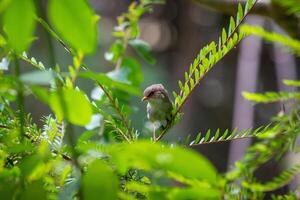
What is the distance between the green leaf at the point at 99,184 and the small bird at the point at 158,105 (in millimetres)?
261

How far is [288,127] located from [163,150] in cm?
11

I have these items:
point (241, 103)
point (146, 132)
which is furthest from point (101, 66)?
point (146, 132)

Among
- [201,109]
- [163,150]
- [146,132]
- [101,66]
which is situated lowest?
[201,109]

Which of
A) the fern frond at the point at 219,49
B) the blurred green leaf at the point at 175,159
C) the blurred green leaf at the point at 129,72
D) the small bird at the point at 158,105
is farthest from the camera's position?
the blurred green leaf at the point at 129,72

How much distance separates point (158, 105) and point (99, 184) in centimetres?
51

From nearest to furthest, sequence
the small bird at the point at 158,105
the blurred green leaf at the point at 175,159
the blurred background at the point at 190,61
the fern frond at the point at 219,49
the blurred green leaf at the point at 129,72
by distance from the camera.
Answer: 1. the blurred green leaf at the point at 175,159
2. the fern frond at the point at 219,49
3. the small bird at the point at 158,105
4. the blurred green leaf at the point at 129,72
5. the blurred background at the point at 190,61

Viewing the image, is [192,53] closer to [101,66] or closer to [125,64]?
[101,66]

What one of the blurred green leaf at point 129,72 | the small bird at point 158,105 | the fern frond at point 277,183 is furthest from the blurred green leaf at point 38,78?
the blurred green leaf at point 129,72

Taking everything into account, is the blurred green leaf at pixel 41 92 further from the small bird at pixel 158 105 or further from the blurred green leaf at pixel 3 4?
the small bird at pixel 158 105

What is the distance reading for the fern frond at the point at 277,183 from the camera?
0.93 ft

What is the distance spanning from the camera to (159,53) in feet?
14.7

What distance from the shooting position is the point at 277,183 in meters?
0.29

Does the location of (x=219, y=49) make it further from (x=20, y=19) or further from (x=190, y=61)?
(x=190, y=61)

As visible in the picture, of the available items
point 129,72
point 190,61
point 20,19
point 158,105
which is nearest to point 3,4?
point 20,19
